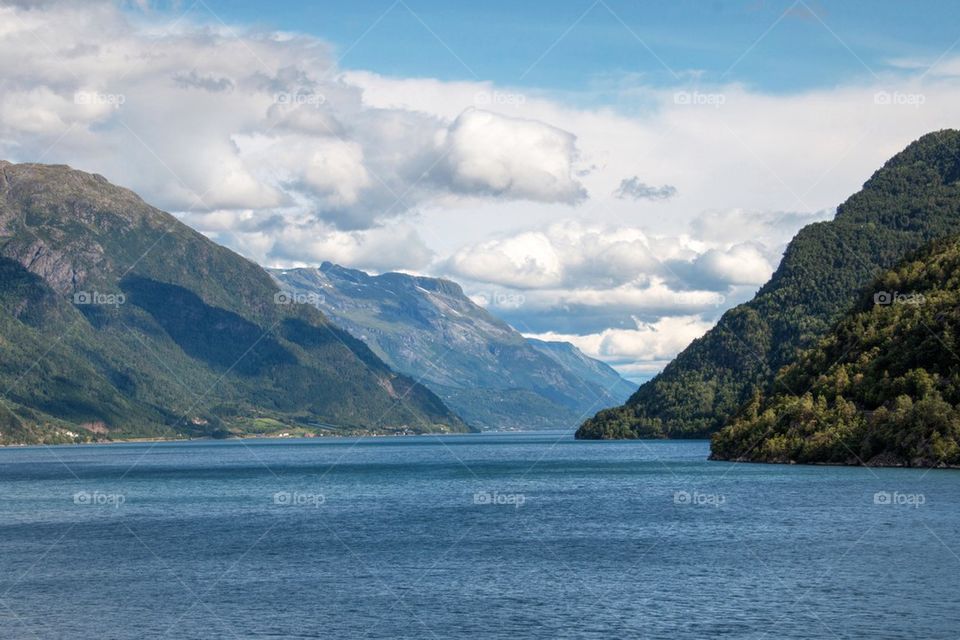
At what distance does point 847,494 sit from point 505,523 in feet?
177

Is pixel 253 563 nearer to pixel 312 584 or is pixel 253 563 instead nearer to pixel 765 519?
pixel 312 584

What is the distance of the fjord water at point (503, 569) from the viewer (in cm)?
8044

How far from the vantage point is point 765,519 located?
139 meters

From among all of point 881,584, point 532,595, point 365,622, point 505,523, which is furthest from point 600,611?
point 505,523
